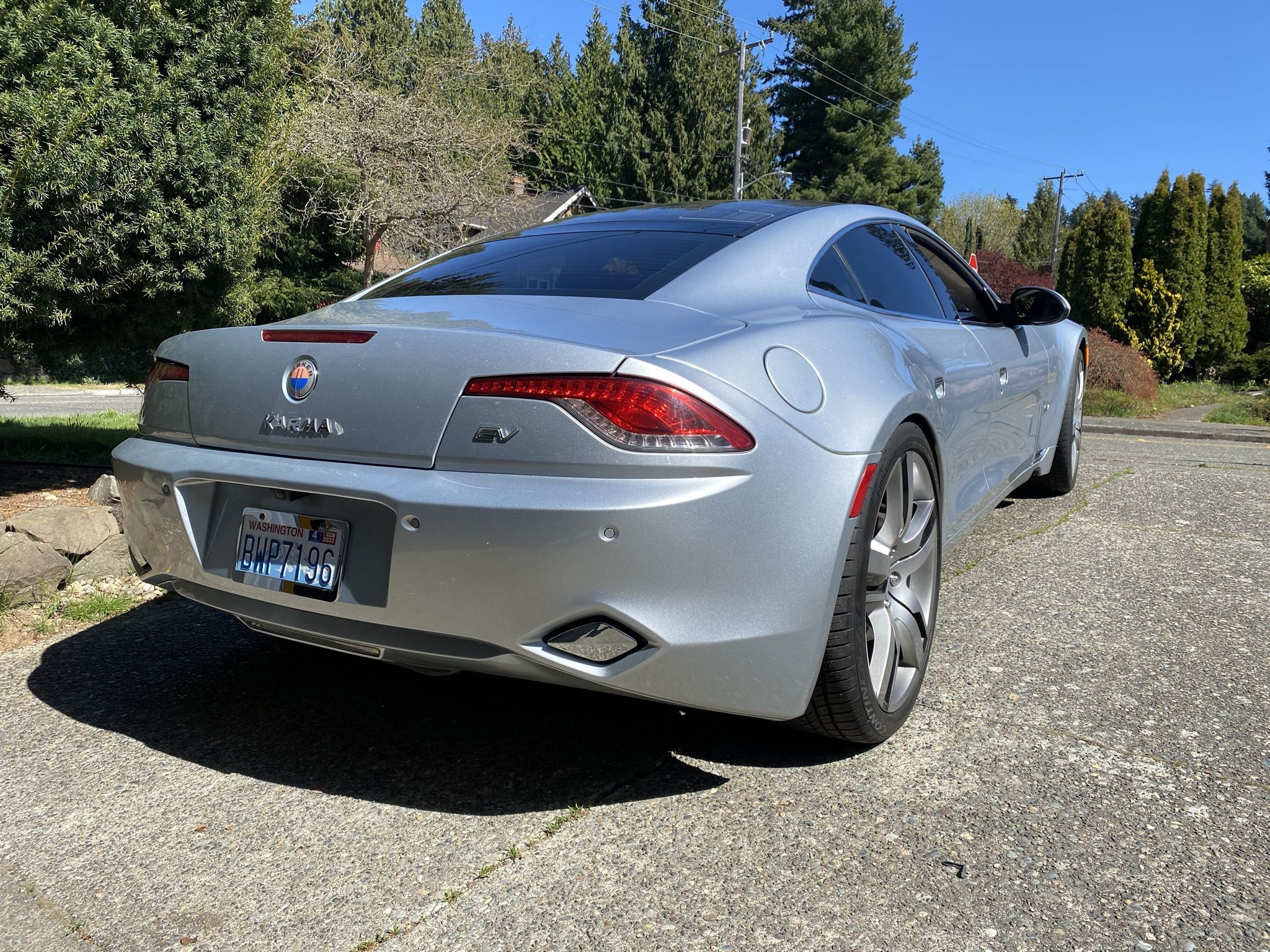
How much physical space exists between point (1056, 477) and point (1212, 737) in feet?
11.0

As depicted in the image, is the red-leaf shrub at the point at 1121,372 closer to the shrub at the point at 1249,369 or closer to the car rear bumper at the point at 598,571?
the shrub at the point at 1249,369

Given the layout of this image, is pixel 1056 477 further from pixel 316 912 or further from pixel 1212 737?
pixel 316 912

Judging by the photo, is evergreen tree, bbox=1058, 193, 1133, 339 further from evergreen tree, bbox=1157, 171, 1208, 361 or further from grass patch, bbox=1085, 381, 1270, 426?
grass patch, bbox=1085, 381, 1270, 426

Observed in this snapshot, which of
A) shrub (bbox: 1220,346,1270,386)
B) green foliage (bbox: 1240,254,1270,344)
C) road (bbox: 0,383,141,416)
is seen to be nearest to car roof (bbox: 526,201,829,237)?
road (bbox: 0,383,141,416)

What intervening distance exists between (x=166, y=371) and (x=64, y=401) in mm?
16810

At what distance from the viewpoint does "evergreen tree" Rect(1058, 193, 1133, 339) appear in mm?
17000

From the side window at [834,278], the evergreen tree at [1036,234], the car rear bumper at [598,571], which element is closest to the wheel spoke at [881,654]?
the car rear bumper at [598,571]

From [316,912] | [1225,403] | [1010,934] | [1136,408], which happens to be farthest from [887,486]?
[1225,403]

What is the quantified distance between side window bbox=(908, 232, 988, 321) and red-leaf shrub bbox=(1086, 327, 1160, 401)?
11.2 meters

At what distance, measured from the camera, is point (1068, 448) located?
5.75 meters

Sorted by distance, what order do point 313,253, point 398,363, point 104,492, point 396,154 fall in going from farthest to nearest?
point 313,253, point 396,154, point 104,492, point 398,363

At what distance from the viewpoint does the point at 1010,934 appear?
1.88m

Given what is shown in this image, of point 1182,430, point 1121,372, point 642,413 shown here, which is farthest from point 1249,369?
point 642,413

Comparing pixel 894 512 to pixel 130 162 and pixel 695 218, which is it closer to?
pixel 695 218
